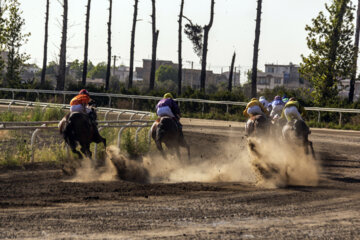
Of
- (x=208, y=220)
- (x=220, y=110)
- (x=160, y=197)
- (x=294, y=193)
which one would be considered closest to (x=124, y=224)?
(x=208, y=220)

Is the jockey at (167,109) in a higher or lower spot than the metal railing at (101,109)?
higher

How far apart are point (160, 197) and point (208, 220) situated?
192 centimetres

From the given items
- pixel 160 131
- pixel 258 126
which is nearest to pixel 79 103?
pixel 160 131

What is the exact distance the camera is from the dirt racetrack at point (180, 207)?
701 centimetres

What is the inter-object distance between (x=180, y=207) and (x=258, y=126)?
18.9 feet

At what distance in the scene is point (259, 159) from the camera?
1216 cm

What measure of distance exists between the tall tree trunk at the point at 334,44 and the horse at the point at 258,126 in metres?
20.1

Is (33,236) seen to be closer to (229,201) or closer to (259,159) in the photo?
(229,201)

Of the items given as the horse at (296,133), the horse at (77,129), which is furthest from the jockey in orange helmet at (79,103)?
the horse at (296,133)

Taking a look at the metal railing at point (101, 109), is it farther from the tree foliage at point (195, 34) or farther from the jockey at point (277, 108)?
the tree foliage at point (195, 34)

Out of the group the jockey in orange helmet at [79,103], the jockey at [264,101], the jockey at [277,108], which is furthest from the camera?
the jockey at [264,101]

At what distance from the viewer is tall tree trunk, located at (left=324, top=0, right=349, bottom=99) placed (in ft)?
108

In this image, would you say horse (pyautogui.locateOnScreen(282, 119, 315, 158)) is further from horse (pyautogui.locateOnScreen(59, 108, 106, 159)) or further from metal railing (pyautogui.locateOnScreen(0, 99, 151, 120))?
metal railing (pyautogui.locateOnScreen(0, 99, 151, 120))

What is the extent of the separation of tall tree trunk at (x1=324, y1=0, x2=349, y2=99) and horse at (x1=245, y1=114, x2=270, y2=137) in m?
20.1
